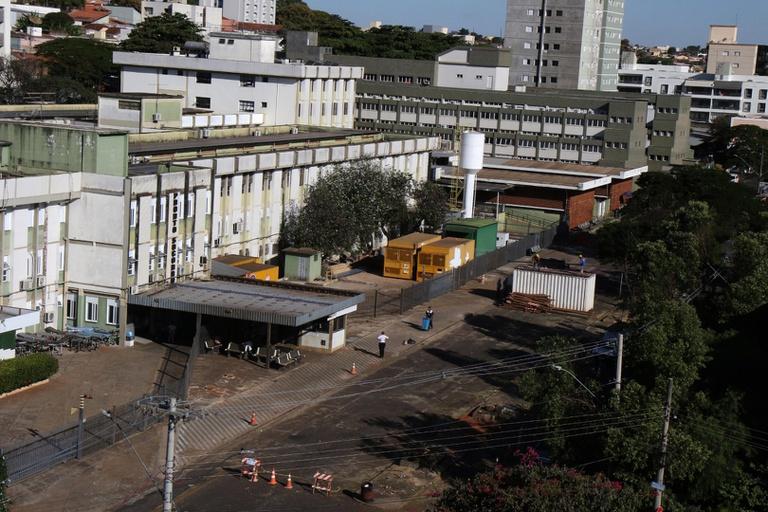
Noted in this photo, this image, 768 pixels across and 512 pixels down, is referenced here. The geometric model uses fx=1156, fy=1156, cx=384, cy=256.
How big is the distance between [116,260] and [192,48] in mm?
39377

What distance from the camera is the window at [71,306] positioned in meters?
35.3

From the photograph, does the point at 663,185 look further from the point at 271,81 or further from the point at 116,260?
the point at 116,260

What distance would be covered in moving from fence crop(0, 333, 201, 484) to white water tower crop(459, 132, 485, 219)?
30.3 m

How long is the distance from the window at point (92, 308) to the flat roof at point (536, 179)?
30827mm

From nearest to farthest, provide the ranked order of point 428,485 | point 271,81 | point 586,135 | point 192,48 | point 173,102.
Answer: point 428,485
point 173,102
point 271,81
point 192,48
point 586,135

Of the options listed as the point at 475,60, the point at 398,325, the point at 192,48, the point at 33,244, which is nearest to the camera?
the point at 33,244

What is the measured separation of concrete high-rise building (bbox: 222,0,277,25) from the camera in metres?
176

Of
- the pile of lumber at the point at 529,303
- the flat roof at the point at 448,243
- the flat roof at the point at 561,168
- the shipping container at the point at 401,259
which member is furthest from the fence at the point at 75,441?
the flat roof at the point at 561,168

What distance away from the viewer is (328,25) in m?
141

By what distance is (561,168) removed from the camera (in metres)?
71.2

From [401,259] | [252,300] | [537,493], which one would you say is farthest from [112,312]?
[537,493]

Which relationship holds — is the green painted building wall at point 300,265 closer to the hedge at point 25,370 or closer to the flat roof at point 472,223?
the flat roof at point 472,223

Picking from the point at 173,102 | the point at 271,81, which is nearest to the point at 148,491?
the point at 173,102

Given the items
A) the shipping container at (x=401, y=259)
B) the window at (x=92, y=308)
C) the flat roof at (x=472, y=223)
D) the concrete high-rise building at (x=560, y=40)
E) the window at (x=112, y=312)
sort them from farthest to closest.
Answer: the concrete high-rise building at (x=560, y=40) < the flat roof at (x=472, y=223) < the shipping container at (x=401, y=259) < the window at (x=92, y=308) < the window at (x=112, y=312)
